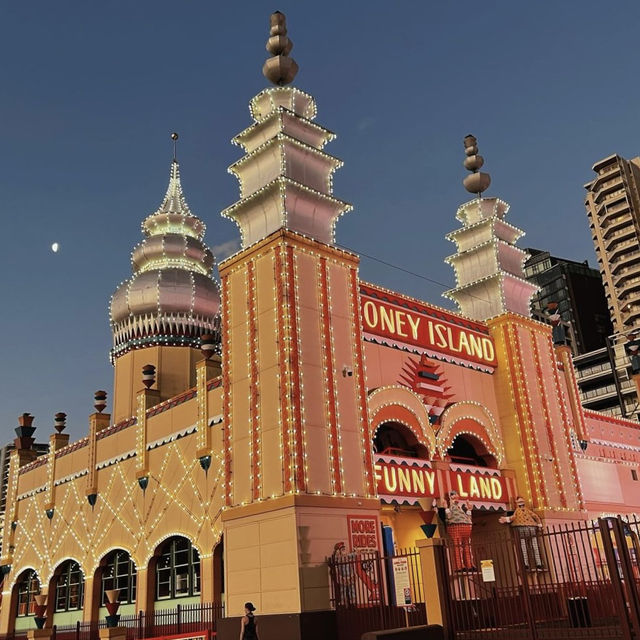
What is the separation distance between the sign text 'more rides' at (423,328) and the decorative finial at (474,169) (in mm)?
6986

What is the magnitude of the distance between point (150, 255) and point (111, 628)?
863 inches

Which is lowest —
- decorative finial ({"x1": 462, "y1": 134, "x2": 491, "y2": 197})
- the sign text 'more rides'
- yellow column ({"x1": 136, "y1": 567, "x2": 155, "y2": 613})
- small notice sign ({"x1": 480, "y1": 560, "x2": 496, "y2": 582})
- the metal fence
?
the metal fence

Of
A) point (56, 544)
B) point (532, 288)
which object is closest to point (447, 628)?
point (532, 288)

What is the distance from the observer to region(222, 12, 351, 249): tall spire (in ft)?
76.7

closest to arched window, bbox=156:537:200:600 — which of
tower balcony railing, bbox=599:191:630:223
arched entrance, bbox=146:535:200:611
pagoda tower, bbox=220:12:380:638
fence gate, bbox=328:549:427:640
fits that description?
arched entrance, bbox=146:535:200:611

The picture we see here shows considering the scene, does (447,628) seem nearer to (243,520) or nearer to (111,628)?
(243,520)

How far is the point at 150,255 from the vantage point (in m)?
37.3

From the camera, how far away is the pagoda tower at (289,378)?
760 inches

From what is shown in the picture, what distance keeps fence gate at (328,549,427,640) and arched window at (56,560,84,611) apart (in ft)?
53.8

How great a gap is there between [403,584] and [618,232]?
83.5 meters

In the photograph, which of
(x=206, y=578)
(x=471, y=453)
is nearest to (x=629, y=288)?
(x=471, y=453)

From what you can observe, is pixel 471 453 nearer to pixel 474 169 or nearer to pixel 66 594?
pixel 474 169

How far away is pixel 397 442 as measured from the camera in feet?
86.1

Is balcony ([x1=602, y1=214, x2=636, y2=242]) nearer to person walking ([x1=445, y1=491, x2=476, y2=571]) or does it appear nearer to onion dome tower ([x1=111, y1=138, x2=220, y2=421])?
onion dome tower ([x1=111, y1=138, x2=220, y2=421])
